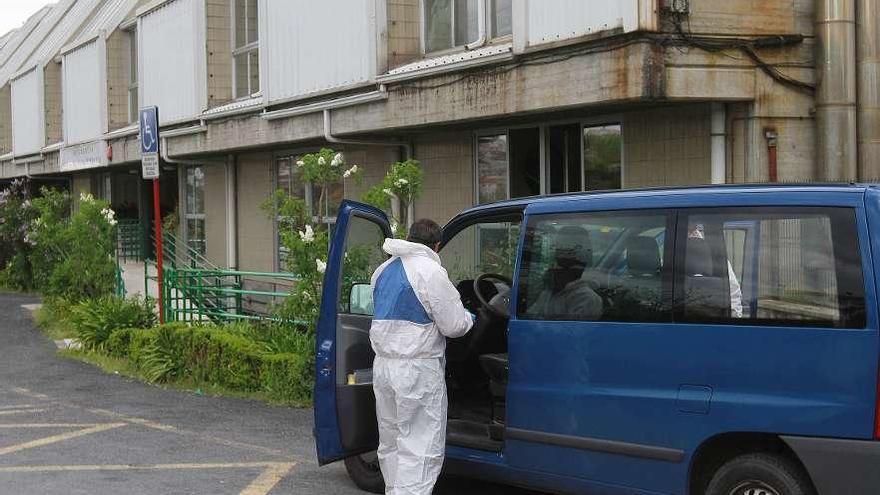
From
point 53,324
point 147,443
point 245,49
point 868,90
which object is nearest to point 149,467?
point 147,443

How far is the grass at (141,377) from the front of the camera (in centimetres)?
1147

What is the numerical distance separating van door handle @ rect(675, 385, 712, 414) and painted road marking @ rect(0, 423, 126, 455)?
5397 millimetres

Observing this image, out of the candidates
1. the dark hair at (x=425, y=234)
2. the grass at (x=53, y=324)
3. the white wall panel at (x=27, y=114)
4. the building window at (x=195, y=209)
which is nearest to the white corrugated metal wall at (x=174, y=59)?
the building window at (x=195, y=209)

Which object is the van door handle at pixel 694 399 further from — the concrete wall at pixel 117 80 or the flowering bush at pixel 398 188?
the concrete wall at pixel 117 80

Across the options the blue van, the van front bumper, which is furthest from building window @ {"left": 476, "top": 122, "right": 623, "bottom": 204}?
the van front bumper

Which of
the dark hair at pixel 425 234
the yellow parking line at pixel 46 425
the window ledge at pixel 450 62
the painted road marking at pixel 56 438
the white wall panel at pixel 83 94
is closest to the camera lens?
the dark hair at pixel 425 234

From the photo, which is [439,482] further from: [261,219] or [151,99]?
[151,99]

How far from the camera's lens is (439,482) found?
25.6 ft

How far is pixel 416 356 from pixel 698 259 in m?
1.70

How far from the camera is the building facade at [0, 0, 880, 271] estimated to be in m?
9.57

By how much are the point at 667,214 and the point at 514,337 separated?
1.18 meters

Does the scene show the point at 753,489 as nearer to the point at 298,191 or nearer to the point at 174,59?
the point at 298,191

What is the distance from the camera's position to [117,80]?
23.9 m

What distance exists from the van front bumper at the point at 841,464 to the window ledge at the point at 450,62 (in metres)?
6.15
